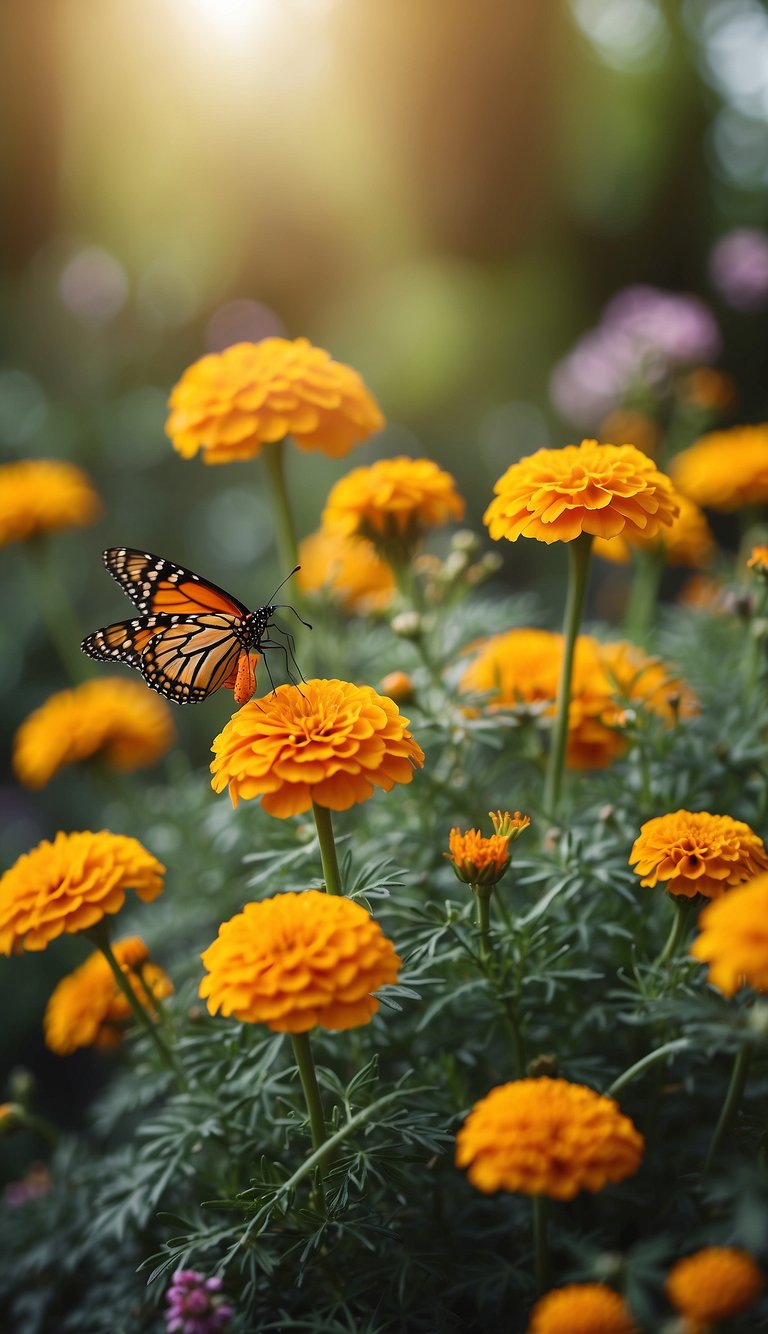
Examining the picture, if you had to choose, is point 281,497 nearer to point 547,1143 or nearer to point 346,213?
point 547,1143

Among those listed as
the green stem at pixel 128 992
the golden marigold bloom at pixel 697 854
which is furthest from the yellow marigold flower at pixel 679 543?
the green stem at pixel 128 992

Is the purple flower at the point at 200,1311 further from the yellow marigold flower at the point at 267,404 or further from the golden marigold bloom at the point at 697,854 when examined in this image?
the yellow marigold flower at the point at 267,404

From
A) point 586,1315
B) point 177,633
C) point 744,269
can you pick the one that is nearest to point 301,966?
point 586,1315

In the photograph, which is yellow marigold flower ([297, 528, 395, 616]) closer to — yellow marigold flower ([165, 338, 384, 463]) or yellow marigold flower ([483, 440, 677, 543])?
yellow marigold flower ([165, 338, 384, 463])

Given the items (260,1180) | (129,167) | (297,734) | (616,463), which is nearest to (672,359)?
(616,463)

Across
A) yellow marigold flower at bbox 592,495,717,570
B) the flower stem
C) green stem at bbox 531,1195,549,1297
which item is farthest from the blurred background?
green stem at bbox 531,1195,549,1297

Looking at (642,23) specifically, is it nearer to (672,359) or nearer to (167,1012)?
(672,359)
